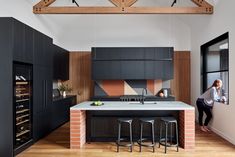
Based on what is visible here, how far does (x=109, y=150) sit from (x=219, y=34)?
350 cm

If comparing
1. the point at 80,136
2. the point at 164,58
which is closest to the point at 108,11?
the point at 164,58

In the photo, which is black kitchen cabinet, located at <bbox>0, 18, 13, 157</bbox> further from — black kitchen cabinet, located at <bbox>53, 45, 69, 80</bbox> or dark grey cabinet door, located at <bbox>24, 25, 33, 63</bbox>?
black kitchen cabinet, located at <bbox>53, 45, 69, 80</bbox>

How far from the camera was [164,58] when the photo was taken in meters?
6.21

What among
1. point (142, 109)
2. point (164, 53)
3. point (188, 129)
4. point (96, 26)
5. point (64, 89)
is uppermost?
point (96, 26)

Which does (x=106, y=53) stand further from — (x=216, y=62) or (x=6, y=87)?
(x=6, y=87)

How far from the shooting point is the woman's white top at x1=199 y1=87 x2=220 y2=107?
16.4 ft

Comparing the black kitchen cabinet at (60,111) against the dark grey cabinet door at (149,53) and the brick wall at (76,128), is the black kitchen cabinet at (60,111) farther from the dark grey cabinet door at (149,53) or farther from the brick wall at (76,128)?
the dark grey cabinet door at (149,53)

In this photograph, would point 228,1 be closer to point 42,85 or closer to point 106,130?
point 106,130

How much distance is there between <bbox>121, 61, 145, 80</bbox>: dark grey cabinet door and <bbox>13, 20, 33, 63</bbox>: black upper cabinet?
291cm

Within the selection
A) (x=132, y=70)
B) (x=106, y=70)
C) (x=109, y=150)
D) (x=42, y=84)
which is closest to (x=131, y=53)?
(x=132, y=70)

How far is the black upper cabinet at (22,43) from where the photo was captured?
346 cm

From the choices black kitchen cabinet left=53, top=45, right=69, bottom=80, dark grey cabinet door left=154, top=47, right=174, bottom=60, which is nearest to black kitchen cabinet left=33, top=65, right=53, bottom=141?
black kitchen cabinet left=53, top=45, right=69, bottom=80

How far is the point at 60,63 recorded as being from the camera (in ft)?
20.1

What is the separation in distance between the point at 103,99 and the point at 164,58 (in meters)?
2.19
